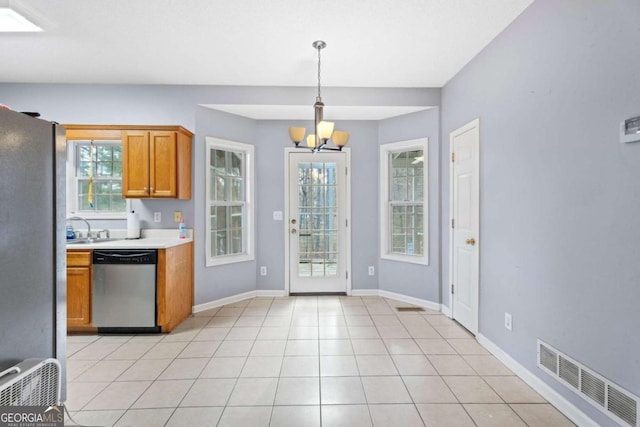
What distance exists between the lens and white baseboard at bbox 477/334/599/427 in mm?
1812

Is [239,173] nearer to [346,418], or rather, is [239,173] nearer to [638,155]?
[346,418]

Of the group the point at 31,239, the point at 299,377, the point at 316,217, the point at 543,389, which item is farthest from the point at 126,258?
the point at 543,389

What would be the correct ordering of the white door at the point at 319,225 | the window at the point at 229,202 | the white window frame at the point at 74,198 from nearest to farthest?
the white window frame at the point at 74,198 < the window at the point at 229,202 < the white door at the point at 319,225

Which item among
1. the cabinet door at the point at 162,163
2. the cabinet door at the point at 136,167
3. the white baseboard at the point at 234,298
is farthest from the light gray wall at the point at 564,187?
the cabinet door at the point at 136,167

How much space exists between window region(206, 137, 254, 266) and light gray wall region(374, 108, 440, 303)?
195 centimetres

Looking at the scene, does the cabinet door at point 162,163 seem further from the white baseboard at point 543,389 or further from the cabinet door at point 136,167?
the white baseboard at point 543,389

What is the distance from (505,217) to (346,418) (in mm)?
1934

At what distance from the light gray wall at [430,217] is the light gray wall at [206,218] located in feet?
6.36

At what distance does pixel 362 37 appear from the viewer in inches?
108

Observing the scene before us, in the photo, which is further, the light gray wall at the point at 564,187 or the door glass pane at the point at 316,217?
the door glass pane at the point at 316,217

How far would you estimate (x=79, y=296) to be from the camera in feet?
10.1

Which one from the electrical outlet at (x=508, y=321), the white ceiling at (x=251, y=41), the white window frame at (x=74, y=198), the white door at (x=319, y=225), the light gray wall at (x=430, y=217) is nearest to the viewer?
the white ceiling at (x=251, y=41)

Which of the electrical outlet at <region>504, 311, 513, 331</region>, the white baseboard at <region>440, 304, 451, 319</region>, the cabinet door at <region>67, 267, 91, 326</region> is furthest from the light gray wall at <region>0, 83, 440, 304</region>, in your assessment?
the electrical outlet at <region>504, 311, 513, 331</region>

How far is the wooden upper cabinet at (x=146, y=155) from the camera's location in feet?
11.2
